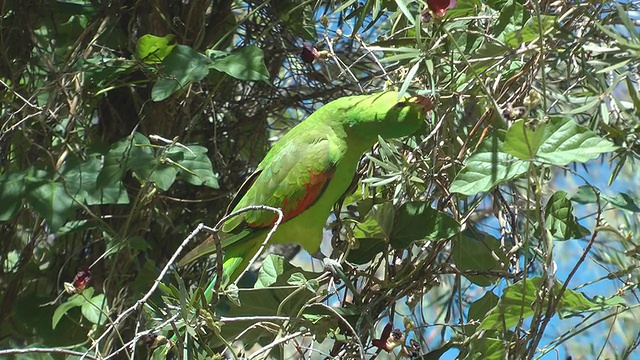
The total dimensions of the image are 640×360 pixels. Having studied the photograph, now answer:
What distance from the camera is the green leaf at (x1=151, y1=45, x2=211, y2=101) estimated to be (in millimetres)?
1486

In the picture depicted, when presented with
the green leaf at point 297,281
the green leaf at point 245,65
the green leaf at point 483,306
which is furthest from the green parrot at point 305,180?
the green leaf at point 483,306

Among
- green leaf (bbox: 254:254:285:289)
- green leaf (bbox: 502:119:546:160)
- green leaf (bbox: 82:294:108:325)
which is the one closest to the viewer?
green leaf (bbox: 502:119:546:160)

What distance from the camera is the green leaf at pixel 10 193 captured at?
151 cm

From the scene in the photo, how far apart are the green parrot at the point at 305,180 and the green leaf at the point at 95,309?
0.73 ft

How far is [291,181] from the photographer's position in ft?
4.91

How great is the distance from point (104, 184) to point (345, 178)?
18.3 inches

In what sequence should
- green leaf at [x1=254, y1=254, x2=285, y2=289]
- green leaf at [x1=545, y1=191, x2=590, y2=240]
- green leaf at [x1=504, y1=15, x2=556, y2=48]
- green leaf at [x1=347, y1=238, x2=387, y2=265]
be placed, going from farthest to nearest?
green leaf at [x1=254, y1=254, x2=285, y2=289]
green leaf at [x1=347, y1=238, x2=387, y2=265]
green leaf at [x1=545, y1=191, x2=590, y2=240]
green leaf at [x1=504, y1=15, x2=556, y2=48]

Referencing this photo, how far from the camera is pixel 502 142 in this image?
109 centimetres

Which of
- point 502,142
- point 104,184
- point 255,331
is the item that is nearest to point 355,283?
point 255,331

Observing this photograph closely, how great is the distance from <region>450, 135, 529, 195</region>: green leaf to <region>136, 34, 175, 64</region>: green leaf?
2.33ft

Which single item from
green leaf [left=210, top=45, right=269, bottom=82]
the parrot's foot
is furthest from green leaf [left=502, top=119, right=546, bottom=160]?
green leaf [left=210, top=45, right=269, bottom=82]

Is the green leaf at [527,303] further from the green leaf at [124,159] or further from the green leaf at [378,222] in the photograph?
the green leaf at [124,159]

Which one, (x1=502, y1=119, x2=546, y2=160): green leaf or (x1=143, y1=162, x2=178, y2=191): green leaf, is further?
(x1=143, y1=162, x2=178, y2=191): green leaf

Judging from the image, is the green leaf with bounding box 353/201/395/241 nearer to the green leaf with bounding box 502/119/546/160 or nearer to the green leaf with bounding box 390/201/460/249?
the green leaf with bounding box 390/201/460/249
